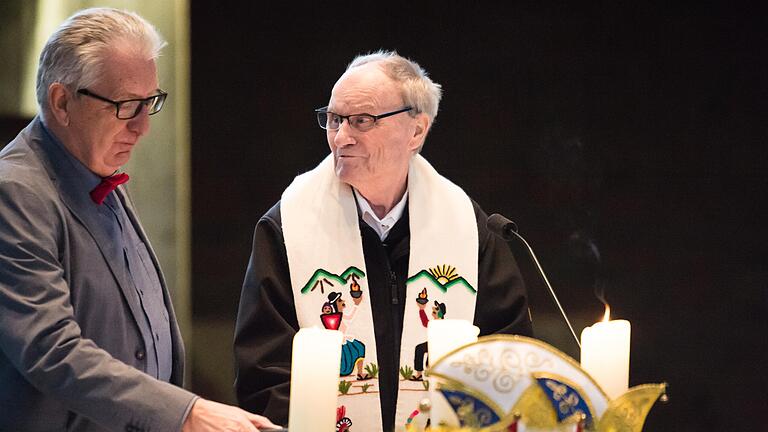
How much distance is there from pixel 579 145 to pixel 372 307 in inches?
87.8

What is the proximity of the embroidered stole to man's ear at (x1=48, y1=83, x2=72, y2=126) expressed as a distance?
91cm

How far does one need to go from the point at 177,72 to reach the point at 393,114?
1.81 m

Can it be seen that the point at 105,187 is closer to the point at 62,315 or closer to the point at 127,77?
the point at 127,77

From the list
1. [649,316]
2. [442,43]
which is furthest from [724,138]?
[442,43]

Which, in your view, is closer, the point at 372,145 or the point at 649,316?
the point at 372,145

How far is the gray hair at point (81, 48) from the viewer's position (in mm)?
2619

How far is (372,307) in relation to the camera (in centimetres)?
344

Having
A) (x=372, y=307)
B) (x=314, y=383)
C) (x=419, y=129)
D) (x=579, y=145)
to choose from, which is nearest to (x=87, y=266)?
(x=314, y=383)

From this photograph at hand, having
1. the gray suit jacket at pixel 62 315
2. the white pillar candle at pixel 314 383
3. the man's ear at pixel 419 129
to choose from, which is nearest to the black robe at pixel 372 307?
the man's ear at pixel 419 129

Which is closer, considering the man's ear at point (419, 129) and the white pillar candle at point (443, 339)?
the white pillar candle at point (443, 339)

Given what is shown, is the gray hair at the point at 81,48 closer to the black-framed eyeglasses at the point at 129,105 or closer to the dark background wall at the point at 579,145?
the black-framed eyeglasses at the point at 129,105

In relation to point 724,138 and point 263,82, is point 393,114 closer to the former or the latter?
point 263,82

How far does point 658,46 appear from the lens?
212 inches

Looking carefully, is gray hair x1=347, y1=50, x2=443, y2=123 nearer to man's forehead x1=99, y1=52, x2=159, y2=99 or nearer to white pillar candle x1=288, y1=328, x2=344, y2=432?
man's forehead x1=99, y1=52, x2=159, y2=99
